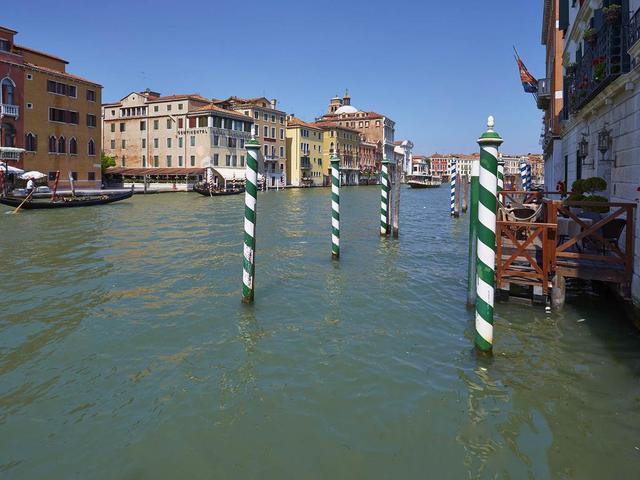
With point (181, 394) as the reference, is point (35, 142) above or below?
above

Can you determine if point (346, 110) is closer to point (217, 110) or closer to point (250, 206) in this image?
point (217, 110)

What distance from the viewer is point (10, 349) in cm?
516

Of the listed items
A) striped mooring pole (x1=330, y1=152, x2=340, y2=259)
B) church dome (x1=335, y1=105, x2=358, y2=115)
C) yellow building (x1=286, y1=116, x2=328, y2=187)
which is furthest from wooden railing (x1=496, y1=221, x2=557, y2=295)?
church dome (x1=335, y1=105, x2=358, y2=115)

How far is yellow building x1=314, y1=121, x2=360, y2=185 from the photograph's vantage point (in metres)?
72.4

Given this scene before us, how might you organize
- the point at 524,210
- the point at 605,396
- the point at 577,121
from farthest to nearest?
the point at 577,121, the point at 524,210, the point at 605,396

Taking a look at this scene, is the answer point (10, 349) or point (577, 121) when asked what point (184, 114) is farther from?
point (10, 349)

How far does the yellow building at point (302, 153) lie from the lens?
63.5 m

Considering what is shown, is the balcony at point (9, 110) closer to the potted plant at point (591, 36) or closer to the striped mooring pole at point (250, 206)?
the striped mooring pole at point (250, 206)

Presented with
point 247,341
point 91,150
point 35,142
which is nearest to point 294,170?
point 91,150

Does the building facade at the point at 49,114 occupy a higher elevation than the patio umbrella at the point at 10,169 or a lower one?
higher

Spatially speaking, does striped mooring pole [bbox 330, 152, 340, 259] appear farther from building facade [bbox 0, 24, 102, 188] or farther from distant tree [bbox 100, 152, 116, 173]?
distant tree [bbox 100, 152, 116, 173]

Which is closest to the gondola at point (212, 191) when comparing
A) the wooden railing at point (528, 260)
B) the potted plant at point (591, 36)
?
the potted plant at point (591, 36)

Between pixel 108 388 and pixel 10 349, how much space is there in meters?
1.57

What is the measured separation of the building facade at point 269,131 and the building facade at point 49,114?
18.3 meters
